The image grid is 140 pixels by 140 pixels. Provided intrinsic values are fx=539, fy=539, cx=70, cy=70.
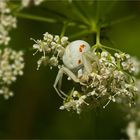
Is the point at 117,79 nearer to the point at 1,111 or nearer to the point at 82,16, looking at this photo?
the point at 82,16

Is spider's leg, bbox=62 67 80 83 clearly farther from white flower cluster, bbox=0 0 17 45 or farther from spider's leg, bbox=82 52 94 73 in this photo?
white flower cluster, bbox=0 0 17 45

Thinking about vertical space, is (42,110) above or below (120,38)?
below

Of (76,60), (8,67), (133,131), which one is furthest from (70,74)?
(133,131)

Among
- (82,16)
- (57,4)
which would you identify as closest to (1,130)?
(57,4)

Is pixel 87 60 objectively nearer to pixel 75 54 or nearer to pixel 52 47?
pixel 75 54

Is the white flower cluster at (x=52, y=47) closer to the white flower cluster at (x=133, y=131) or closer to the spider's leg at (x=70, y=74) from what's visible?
the spider's leg at (x=70, y=74)

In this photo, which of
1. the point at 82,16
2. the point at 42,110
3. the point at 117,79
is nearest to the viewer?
the point at 117,79

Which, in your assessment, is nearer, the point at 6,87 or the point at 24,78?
the point at 6,87

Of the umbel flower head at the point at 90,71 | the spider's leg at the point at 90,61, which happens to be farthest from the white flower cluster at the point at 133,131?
the spider's leg at the point at 90,61
